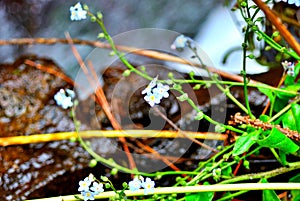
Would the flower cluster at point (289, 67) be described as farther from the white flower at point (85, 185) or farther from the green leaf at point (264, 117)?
the white flower at point (85, 185)

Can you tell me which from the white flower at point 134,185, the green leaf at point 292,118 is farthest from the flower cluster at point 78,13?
the green leaf at point 292,118

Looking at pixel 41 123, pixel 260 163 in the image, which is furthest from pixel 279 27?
pixel 41 123

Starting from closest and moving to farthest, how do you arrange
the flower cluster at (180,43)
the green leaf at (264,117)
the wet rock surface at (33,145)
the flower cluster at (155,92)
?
the flower cluster at (155,92) → the green leaf at (264,117) → the wet rock surface at (33,145) → the flower cluster at (180,43)

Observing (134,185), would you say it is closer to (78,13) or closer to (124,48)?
(78,13)

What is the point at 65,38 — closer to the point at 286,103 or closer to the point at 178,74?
the point at 178,74

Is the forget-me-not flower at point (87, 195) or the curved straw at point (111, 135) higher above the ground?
the curved straw at point (111, 135)

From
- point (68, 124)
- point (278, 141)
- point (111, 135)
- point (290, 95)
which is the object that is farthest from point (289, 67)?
point (68, 124)
